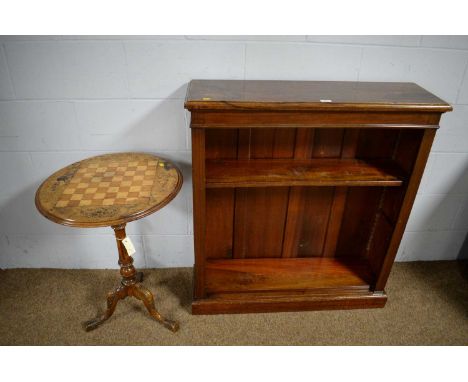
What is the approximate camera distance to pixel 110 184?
1505 millimetres

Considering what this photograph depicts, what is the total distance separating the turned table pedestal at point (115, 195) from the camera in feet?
4.34

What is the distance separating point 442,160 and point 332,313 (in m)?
1.04

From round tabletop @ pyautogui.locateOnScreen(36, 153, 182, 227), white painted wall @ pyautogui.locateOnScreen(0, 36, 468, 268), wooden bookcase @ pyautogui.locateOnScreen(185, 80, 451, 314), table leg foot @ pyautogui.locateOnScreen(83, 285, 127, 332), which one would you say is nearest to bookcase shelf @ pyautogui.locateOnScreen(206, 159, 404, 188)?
wooden bookcase @ pyautogui.locateOnScreen(185, 80, 451, 314)

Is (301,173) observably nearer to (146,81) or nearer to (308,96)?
(308,96)

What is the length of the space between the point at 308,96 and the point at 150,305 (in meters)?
1.26

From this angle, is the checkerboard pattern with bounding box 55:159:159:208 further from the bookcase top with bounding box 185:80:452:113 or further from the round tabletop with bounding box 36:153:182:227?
the bookcase top with bounding box 185:80:452:113

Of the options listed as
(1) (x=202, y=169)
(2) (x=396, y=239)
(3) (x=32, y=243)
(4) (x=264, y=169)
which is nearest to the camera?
(1) (x=202, y=169)

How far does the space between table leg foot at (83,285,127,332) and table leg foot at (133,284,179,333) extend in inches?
2.6

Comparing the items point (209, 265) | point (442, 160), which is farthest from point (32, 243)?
point (442, 160)

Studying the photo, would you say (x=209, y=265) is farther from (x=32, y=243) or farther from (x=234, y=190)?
(x=32, y=243)

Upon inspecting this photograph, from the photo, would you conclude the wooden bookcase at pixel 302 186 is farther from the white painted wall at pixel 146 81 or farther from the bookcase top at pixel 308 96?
the white painted wall at pixel 146 81

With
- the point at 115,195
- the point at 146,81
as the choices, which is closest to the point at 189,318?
the point at 115,195

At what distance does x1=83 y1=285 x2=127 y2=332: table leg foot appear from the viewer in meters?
1.77

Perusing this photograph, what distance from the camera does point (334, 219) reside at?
77.2 inches
